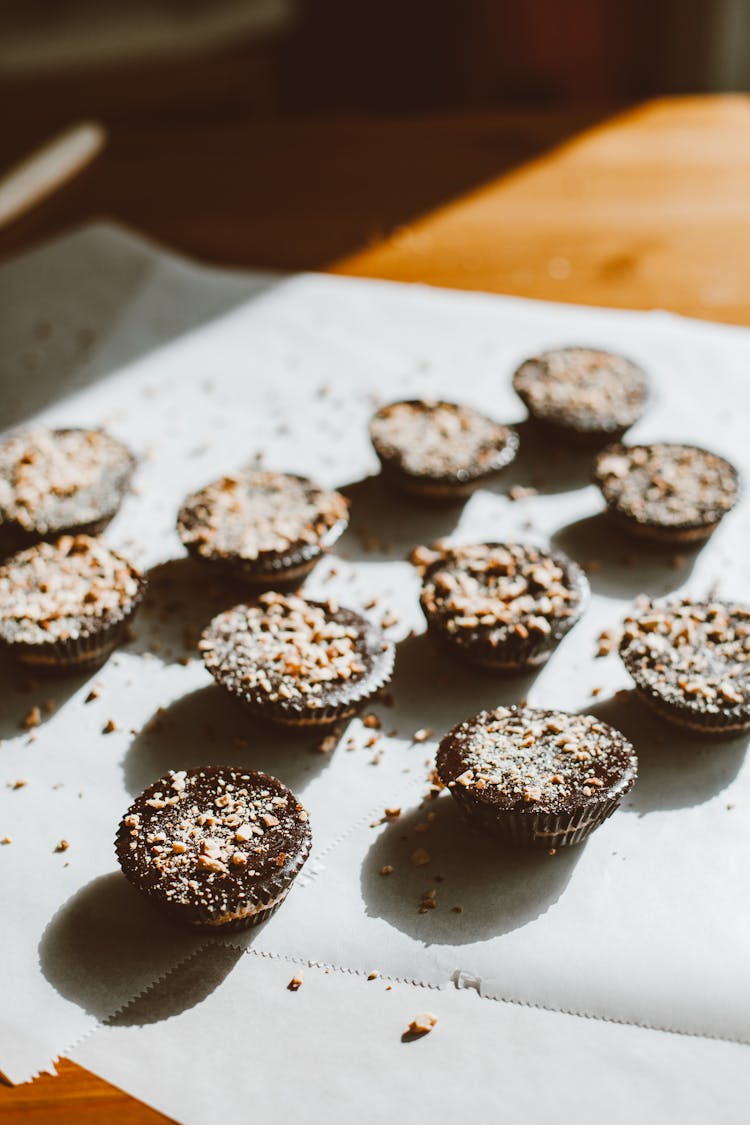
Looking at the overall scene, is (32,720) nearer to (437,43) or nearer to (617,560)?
(617,560)

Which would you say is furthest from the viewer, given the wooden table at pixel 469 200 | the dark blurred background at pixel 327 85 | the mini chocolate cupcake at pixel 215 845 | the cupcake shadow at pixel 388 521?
the dark blurred background at pixel 327 85

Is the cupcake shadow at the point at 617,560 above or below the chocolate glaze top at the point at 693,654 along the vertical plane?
below

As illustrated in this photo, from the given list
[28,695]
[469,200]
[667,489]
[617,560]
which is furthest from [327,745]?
[469,200]

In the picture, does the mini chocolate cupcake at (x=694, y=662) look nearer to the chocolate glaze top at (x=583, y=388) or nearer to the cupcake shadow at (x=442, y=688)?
the cupcake shadow at (x=442, y=688)

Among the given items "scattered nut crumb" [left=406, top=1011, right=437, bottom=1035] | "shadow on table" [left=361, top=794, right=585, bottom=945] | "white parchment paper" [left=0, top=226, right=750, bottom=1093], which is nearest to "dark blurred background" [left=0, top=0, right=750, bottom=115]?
"white parchment paper" [left=0, top=226, right=750, bottom=1093]

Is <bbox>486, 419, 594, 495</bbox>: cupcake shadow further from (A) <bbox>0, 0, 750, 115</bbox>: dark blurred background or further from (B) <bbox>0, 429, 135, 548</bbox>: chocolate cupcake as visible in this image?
(A) <bbox>0, 0, 750, 115</bbox>: dark blurred background

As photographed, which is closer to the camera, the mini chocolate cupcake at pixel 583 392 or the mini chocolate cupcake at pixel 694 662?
the mini chocolate cupcake at pixel 694 662

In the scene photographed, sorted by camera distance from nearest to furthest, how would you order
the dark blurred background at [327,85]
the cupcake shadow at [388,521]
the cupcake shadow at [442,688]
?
the cupcake shadow at [442,688], the cupcake shadow at [388,521], the dark blurred background at [327,85]

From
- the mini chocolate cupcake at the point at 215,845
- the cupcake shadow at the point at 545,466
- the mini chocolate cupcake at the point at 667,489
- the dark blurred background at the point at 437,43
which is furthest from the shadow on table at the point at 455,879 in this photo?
the dark blurred background at the point at 437,43
